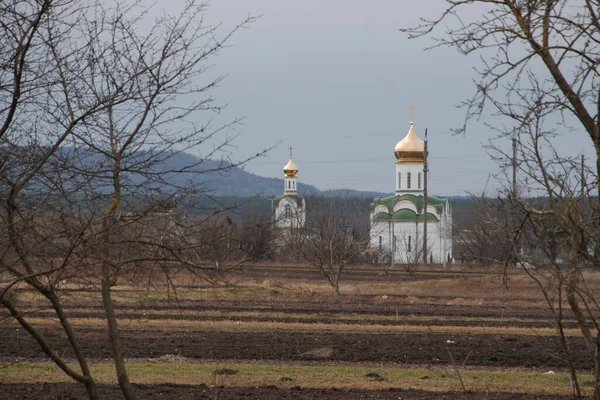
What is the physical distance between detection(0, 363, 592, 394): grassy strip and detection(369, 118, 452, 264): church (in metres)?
60.5

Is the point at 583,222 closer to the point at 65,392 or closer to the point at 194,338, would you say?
the point at 65,392

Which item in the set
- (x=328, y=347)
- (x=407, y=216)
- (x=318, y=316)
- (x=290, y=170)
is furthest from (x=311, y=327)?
(x=290, y=170)

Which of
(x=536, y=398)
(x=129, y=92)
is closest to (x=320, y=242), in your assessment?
(x=536, y=398)

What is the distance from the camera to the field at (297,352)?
491 inches

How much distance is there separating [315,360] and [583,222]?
35.5 feet

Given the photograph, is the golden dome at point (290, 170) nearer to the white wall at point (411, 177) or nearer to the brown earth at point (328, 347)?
the white wall at point (411, 177)

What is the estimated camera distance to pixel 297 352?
17.1m

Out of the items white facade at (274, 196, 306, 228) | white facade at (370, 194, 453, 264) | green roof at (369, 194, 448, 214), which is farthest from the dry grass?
green roof at (369, 194, 448, 214)

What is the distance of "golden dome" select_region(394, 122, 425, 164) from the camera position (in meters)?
85.6

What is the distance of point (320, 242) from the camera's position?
129 ft

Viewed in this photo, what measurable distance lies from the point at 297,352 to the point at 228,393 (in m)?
4.72

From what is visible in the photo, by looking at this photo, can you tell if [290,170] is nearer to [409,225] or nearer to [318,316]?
[409,225]

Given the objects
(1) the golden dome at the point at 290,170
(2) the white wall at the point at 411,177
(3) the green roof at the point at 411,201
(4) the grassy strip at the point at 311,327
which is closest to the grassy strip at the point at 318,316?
(4) the grassy strip at the point at 311,327

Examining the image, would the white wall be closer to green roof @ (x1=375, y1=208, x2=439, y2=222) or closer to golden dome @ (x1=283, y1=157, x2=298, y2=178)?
green roof @ (x1=375, y1=208, x2=439, y2=222)
